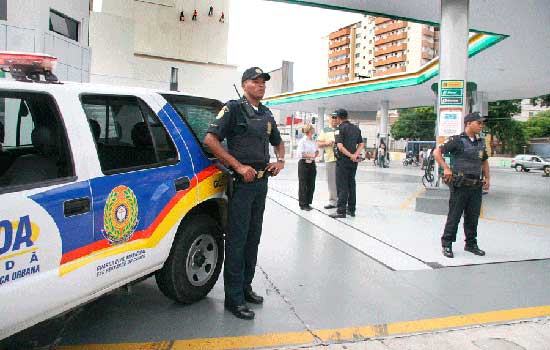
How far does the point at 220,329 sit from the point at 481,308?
216cm

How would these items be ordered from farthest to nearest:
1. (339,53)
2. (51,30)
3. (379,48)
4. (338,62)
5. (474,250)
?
(338,62), (339,53), (379,48), (51,30), (474,250)

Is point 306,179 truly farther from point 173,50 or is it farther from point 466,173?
point 173,50

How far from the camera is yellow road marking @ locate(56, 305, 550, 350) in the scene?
2.91m

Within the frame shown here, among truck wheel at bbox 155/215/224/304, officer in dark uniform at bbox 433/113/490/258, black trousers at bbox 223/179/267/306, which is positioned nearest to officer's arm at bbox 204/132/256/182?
black trousers at bbox 223/179/267/306

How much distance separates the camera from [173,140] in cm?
336

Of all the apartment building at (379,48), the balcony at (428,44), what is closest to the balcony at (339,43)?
the apartment building at (379,48)

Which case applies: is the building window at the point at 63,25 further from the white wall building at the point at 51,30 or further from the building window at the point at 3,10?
the building window at the point at 3,10

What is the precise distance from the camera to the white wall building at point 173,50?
865 inches

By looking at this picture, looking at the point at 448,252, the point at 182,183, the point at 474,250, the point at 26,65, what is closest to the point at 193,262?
the point at 182,183

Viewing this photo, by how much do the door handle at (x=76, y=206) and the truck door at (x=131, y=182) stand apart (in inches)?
2.3

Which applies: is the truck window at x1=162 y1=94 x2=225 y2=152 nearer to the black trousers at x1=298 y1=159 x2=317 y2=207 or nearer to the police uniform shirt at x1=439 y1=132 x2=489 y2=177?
the police uniform shirt at x1=439 y1=132 x2=489 y2=177

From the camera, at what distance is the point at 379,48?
122812mm

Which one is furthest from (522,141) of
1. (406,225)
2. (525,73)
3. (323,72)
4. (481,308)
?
(323,72)

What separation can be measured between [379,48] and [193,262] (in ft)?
420
